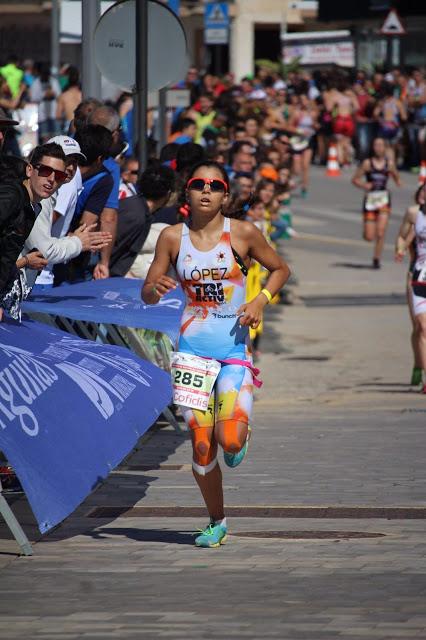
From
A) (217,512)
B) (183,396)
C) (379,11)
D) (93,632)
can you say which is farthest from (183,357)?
(379,11)

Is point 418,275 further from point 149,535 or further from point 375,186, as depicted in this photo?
point 375,186

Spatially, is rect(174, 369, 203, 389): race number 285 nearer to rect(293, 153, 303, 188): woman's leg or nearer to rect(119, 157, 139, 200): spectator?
rect(119, 157, 139, 200): spectator

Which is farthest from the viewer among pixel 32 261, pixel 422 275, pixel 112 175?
pixel 422 275

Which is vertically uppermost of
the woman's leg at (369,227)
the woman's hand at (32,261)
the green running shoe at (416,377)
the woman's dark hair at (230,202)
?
the woman's dark hair at (230,202)

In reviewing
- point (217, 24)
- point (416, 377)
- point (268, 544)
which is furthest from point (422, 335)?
point (217, 24)

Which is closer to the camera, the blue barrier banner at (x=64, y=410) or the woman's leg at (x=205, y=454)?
the blue barrier banner at (x=64, y=410)

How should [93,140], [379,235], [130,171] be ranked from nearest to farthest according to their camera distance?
[93,140] → [130,171] → [379,235]

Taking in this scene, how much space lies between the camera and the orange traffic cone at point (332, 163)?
40.6m

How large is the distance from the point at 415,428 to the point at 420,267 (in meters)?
2.52

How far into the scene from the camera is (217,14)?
34.9 meters

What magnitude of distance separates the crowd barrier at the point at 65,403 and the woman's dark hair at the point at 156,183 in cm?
205

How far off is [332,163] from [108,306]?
101ft

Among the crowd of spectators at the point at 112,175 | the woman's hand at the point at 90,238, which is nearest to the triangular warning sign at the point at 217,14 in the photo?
the crowd of spectators at the point at 112,175

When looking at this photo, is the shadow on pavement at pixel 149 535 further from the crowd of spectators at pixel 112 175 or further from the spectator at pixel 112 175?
the spectator at pixel 112 175
